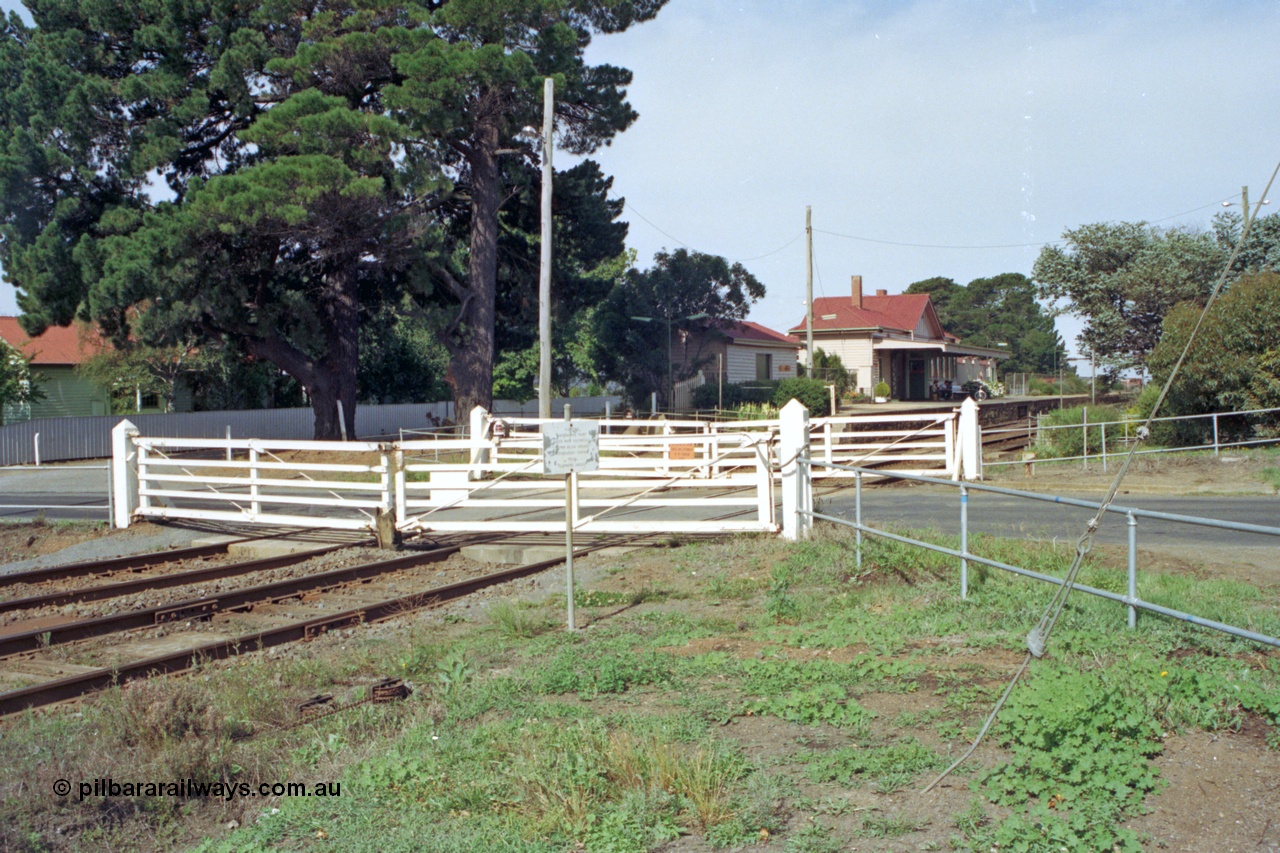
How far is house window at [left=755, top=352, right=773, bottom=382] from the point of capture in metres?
48.4

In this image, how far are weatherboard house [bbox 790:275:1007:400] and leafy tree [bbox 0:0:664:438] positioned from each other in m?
25.3

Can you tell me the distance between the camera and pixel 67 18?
27953mm

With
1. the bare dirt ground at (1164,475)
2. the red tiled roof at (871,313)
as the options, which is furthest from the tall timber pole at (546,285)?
the red tiled roof at (871,313)

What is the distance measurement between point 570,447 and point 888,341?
4507cm

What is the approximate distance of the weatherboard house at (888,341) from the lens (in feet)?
172

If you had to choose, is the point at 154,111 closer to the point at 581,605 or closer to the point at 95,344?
the point at 95,344

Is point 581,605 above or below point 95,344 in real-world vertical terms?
below

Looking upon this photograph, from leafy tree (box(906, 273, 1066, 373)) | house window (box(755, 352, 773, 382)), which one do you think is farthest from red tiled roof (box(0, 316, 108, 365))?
leafy tree (box(906, 273, 1066, 373))

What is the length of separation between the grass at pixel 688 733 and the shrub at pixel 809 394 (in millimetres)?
29194

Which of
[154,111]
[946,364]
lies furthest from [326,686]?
[946,364]

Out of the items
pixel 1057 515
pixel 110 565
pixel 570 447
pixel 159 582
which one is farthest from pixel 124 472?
pixel 1057 515

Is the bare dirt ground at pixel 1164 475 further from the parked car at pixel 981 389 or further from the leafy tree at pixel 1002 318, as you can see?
the leafy tree at pixel 1002 318

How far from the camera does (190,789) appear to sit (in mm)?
5496

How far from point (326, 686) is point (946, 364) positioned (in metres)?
59.9
